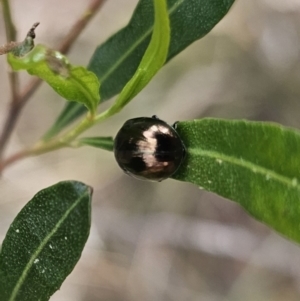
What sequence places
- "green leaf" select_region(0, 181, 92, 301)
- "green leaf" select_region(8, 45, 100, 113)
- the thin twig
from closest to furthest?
"green leaf" select_region(8, 45, 100, 113) → "green leaf" select_region(0, 181, 92, 301) → the thin twig

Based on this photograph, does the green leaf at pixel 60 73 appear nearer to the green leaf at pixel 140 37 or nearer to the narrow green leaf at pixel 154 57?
the narrow green leaf at pixel 154 57

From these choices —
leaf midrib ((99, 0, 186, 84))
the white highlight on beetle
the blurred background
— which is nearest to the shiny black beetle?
the white highlight on beetle

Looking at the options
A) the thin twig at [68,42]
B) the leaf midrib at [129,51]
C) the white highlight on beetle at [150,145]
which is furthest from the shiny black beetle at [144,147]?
the thin twig at [68,42]

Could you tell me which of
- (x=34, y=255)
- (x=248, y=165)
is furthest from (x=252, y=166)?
(x=34, y=255)

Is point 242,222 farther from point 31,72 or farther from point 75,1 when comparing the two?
point 31,72

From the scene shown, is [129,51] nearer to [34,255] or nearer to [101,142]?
[101,142]

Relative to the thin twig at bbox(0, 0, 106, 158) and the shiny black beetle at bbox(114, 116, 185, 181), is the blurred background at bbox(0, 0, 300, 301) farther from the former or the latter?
the shiny black beetle at bbox(114, 116, 185, 181)
